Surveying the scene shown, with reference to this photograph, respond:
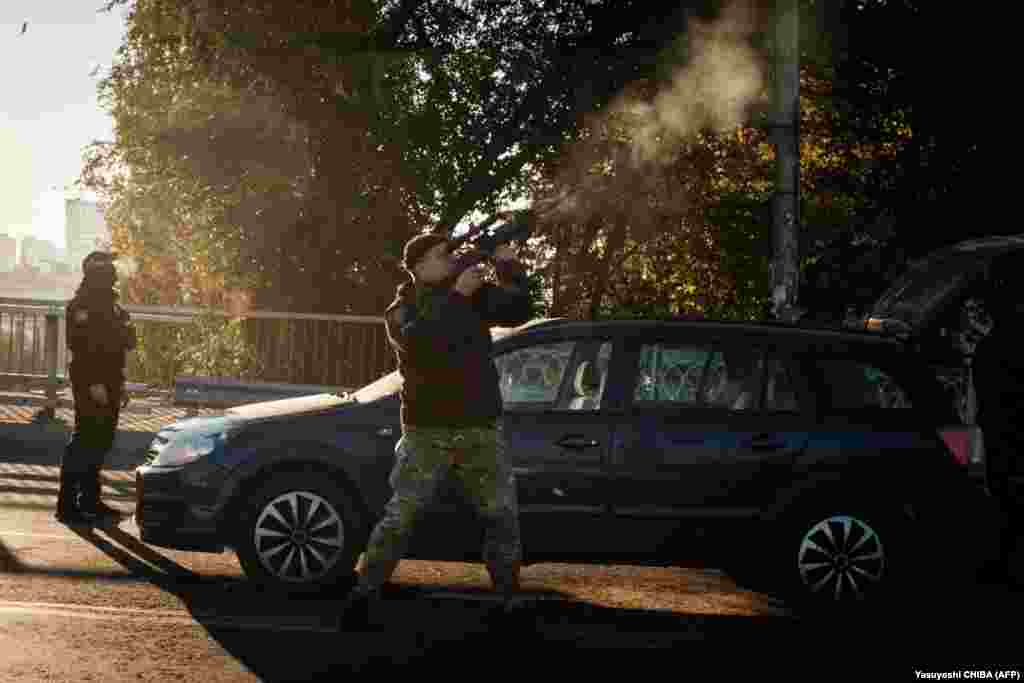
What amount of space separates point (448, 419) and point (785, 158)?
6.74 m

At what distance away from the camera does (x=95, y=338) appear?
420 inches

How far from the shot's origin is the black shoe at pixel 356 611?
7129 mm

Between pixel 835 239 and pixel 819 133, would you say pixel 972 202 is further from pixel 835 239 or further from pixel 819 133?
pixel 819 133

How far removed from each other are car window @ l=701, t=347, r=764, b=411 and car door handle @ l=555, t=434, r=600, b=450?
629 millimetres

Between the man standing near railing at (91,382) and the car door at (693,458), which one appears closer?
the car door at (693,458)

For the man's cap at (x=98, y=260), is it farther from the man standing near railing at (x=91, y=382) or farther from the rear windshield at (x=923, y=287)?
the rear windshield at (x=923, y=287)

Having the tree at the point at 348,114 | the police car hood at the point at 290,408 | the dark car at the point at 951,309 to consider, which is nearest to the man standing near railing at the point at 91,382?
the police car hood at the point at 290,408

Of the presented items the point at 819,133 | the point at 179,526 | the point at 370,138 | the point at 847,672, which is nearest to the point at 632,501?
the point at 847,672

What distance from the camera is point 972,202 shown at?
55.2ft

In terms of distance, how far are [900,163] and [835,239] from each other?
1232mm

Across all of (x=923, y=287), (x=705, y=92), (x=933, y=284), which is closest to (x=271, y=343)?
(x=705, y=92)

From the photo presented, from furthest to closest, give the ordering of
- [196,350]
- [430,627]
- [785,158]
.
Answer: [196,350] < [785,158] < [430,627]

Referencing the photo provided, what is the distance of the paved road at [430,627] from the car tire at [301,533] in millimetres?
155

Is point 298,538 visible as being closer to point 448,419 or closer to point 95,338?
point 448,419
